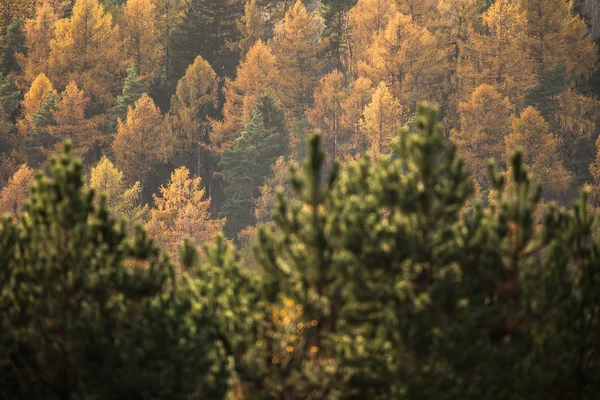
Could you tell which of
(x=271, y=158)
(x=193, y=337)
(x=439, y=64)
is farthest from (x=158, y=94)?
(x=193, y=337)

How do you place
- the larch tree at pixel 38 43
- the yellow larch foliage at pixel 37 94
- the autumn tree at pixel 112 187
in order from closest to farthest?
1. the autumn tree at pixel 112 187
2. the yellow larch foliage at pixel 37 94
3. the larch tree at pixel 38 43

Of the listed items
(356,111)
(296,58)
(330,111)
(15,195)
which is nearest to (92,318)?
(15,195)

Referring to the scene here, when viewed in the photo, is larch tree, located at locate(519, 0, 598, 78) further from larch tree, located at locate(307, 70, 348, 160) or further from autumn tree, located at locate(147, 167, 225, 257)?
autumn tree, located at locate(147, 167, 225, 257)

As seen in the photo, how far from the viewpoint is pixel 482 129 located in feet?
219

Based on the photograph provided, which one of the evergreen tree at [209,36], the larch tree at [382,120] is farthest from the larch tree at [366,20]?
the larch tree at [382,120]

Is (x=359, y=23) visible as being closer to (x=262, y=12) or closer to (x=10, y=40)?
(x=262, y=12)

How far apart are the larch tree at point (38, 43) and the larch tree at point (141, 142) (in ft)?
35.4

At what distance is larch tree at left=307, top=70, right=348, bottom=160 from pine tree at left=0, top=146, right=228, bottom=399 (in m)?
63.2

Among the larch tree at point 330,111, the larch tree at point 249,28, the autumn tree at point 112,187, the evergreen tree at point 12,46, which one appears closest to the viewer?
the autumn tree at point 112,187

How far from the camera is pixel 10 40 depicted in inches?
3081

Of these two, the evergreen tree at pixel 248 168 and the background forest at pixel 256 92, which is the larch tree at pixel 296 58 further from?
the evergreen tree at pixel 248 168

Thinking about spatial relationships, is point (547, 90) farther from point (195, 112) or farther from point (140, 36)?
point (140, 36)

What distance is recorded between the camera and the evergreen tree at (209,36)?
78.6 metres

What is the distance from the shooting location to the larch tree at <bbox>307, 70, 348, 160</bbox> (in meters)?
75.4
